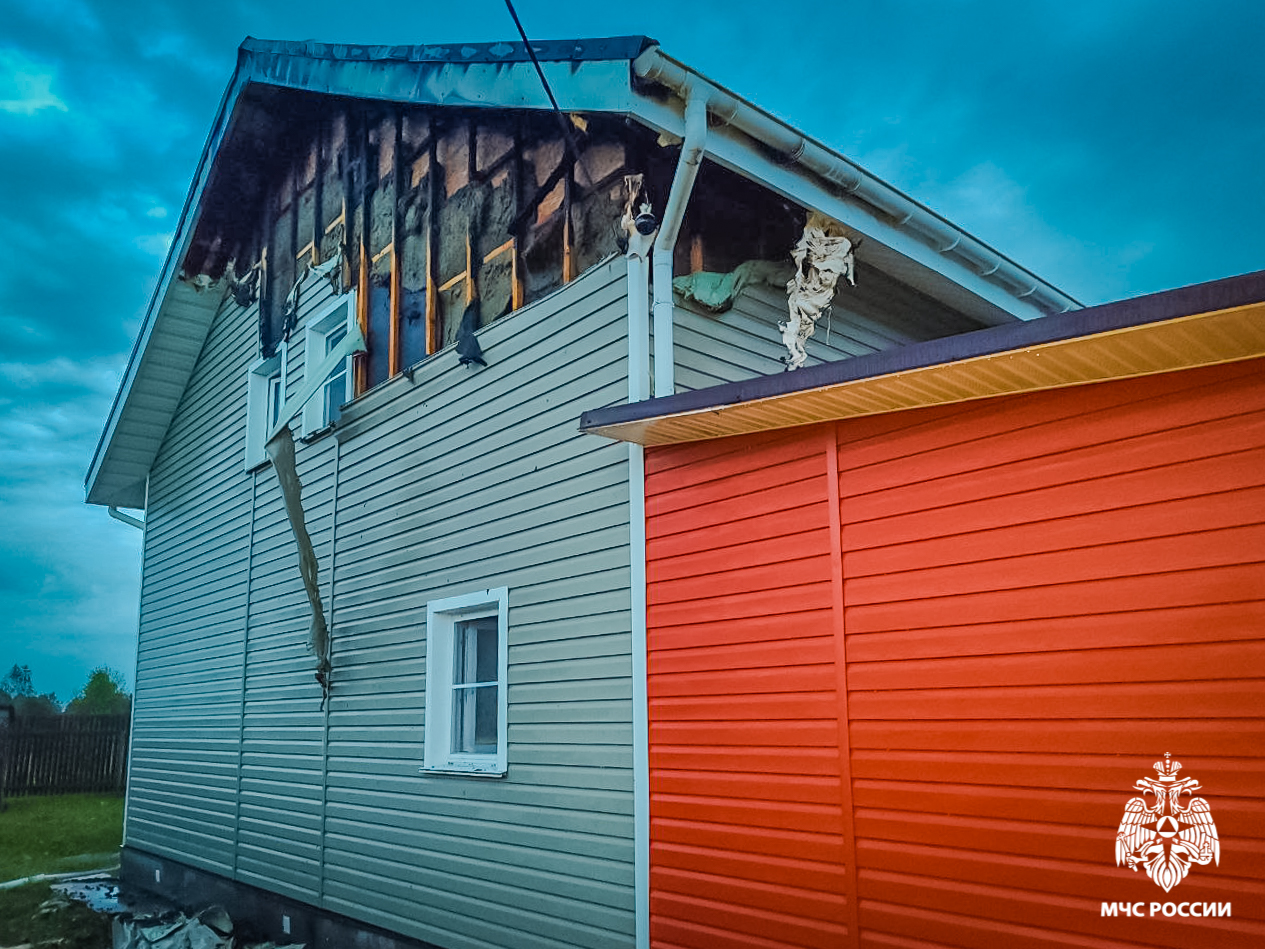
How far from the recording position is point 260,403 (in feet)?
34.7

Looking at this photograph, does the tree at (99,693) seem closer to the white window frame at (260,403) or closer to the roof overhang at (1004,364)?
the white window frame at (260,403)

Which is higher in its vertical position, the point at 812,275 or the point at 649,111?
the point at 649,111

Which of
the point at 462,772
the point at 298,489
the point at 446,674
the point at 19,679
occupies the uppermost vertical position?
the point at 298,489

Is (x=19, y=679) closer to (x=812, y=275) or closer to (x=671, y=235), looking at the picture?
(x=812, y=275)

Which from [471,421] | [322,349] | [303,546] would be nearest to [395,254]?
[322,349]

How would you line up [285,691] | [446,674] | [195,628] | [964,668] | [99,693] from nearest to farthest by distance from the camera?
[964,668]
[446,674]
[285,691]
[195,628]
[99,693]

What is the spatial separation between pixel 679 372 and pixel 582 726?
2.07m

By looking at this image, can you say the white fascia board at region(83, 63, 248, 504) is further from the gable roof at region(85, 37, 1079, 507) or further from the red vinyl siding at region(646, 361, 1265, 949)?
the red vinyl siding at region(646, 361, 1265, 949)

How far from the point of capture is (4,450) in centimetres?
11900

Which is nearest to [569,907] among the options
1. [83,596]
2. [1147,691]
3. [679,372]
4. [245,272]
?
[679,372]

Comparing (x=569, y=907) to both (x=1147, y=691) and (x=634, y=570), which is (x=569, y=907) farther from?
(x=1147, y=691)

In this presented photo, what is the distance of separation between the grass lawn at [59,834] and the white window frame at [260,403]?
21.8 feet

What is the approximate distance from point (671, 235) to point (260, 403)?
654cm

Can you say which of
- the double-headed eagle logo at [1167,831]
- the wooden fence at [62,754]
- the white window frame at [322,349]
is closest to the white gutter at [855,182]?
the double-headed eagle logo at [1167,831]
